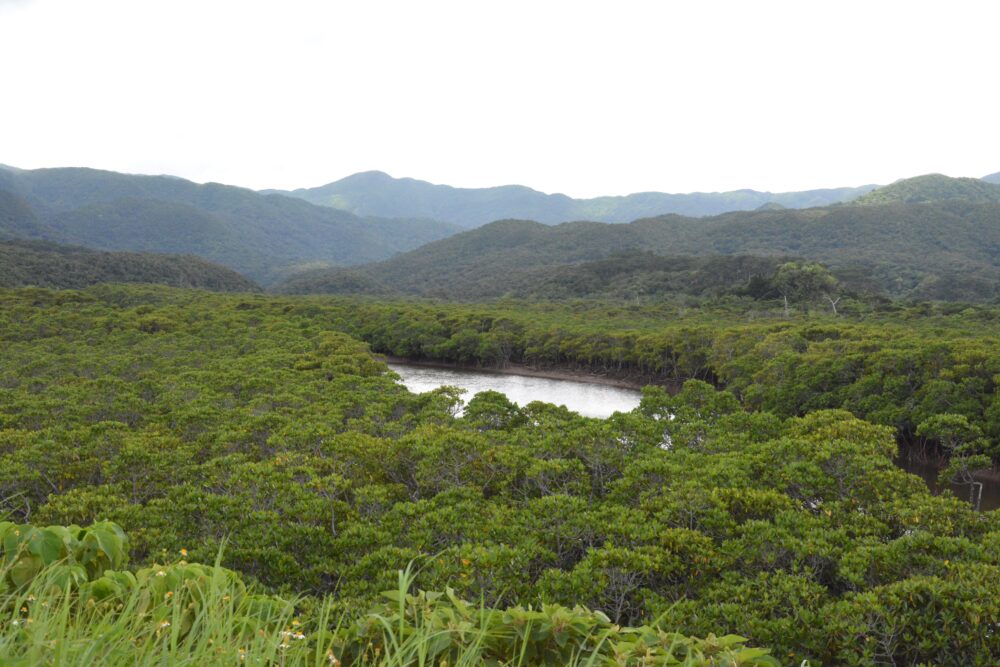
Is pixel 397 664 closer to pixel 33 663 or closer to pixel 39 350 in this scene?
pixel 33 663

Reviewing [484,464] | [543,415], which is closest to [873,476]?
[484,464]

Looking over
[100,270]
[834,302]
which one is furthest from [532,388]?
[100,270]

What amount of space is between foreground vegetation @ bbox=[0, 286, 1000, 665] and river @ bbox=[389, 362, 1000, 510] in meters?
17.5

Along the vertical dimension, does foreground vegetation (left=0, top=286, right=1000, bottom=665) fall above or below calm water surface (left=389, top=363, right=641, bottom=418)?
above

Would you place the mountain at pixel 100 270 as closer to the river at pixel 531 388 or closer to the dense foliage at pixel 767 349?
the dense foliage at pixel 767 349

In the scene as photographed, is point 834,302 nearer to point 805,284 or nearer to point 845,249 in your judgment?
point 805,284

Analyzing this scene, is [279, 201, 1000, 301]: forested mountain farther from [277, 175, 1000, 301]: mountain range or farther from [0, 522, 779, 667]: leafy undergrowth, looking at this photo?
[0, 522, 779, 667]: leafy undergrowth

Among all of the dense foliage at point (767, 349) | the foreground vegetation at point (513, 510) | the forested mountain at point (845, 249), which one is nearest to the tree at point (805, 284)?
the dense foliage at point (767, 349)

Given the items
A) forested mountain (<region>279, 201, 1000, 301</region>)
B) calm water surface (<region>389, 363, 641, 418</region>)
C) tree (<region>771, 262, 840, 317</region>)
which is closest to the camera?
calm water surface (<region>389, 363, 641, 418</region>)

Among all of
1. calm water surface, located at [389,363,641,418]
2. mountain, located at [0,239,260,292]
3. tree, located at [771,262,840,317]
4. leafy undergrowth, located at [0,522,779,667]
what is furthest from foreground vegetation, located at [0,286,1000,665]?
mountain, located at [0,239,260,292]

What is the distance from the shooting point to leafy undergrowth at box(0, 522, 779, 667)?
113 inches

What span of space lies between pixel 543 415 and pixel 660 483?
7088 millimetres

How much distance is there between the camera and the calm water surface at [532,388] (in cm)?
4434

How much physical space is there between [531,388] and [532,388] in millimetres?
83
